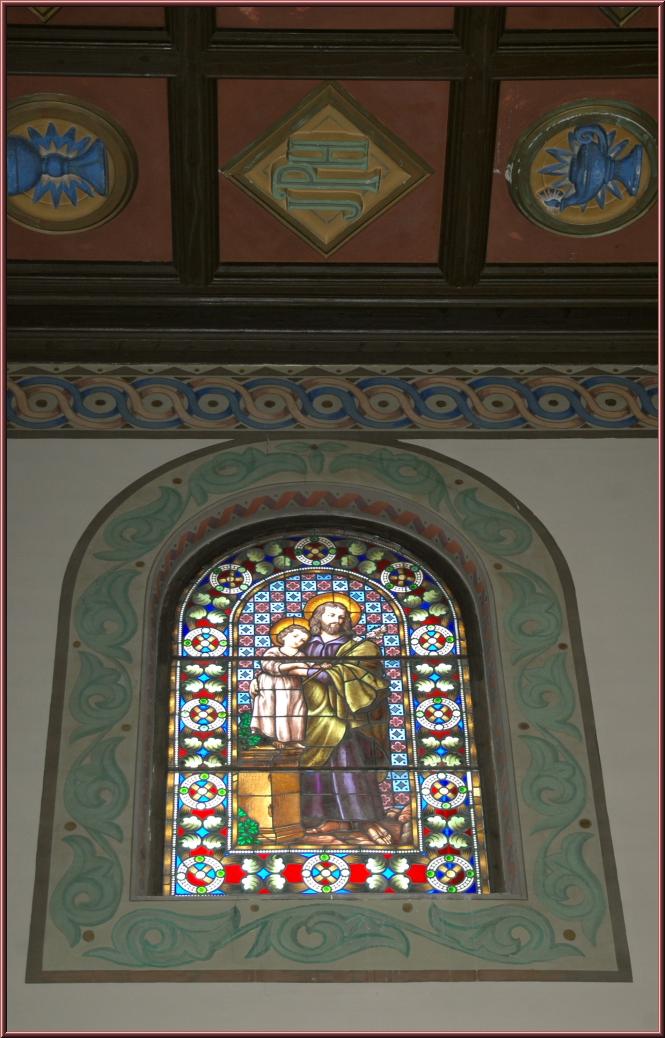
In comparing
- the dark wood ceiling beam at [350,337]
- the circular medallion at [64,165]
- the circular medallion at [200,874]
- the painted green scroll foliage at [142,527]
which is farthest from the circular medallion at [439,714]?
the circular medallion at [64,165]

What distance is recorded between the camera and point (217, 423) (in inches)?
349

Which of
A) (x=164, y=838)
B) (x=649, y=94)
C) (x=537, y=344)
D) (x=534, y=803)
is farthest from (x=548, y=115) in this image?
(x=164, y=838)

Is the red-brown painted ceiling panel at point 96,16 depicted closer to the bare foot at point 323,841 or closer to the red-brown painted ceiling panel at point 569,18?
the red-brown painted ceiling panel at point 569,18

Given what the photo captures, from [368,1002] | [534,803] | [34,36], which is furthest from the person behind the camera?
[34,36]

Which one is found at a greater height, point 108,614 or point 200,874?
point 108,614

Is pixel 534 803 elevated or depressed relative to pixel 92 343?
depressed

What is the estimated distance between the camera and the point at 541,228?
881cm

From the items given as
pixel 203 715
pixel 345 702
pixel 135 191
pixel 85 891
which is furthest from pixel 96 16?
pixel 85 891

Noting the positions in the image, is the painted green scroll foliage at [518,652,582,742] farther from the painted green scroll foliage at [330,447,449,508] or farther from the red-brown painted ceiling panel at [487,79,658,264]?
the red-brown painted ceiling panel at [487,79,658,264]

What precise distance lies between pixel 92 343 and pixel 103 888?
3.14 meters

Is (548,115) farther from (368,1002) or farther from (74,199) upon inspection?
(368,1002)

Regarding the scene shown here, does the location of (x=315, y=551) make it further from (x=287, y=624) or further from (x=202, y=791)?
(x=202, y=791)

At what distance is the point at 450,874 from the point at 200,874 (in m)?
1.07

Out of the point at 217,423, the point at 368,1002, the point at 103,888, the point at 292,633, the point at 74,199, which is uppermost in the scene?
the point at 74,199
